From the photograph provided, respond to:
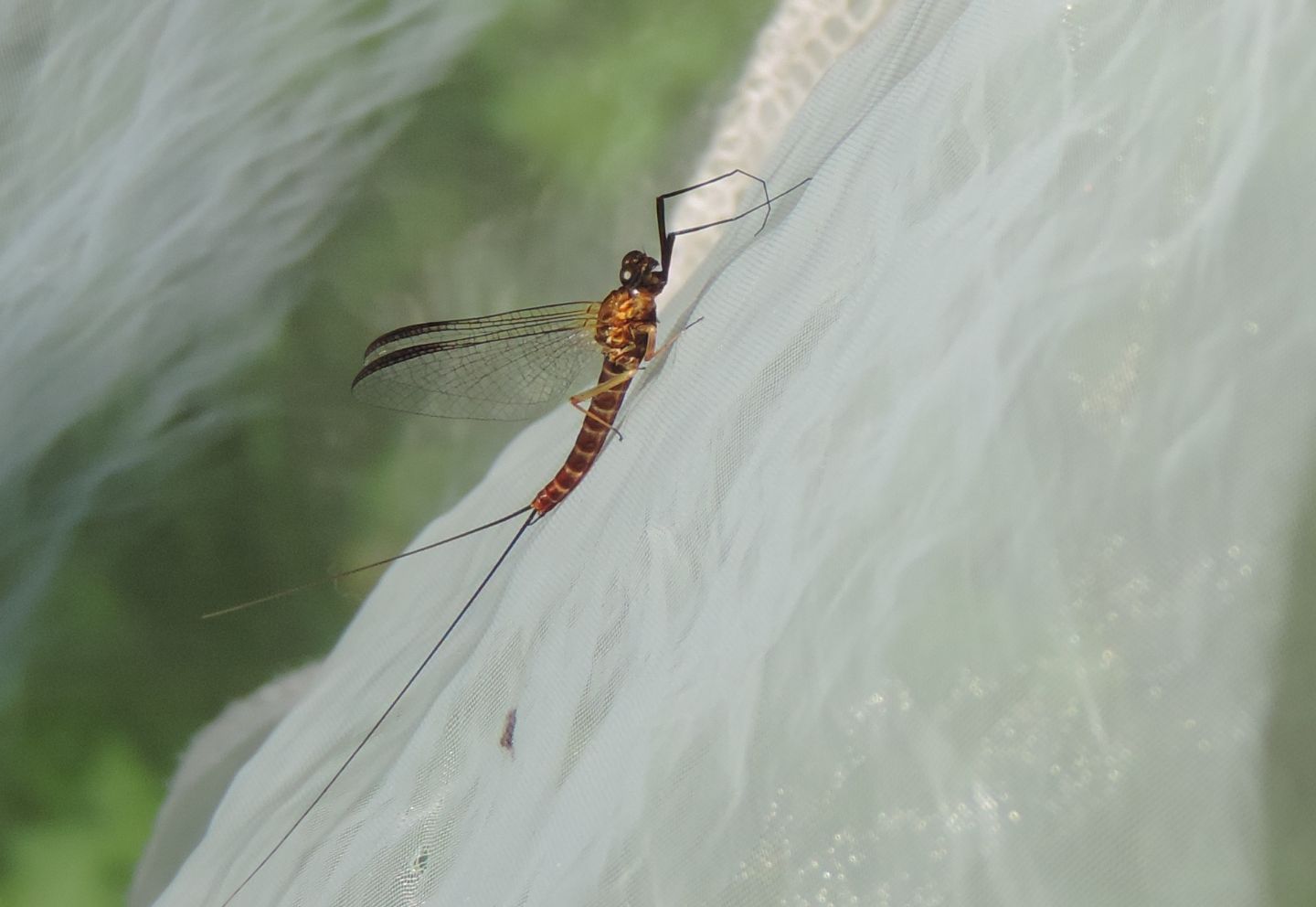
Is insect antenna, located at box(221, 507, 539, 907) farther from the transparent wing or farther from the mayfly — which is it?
the transparent wing

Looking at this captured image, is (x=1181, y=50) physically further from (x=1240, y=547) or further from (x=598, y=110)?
(x=598, y=110)

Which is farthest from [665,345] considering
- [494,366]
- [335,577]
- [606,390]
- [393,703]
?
[335,577]

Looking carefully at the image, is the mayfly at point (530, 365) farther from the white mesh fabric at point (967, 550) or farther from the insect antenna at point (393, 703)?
the white mesh fabric at point (967, 550)

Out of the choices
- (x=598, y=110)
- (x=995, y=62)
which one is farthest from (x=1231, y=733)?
(x=598, y=110)

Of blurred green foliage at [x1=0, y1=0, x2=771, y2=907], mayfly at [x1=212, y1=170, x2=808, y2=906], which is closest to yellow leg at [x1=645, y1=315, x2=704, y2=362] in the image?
mayfly at [x1=212, y1=170, x2=808, y2=906]

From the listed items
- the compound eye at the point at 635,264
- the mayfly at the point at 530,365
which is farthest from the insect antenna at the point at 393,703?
the compound eye at the point at 635,264

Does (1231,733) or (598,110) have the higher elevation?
(598,110)
